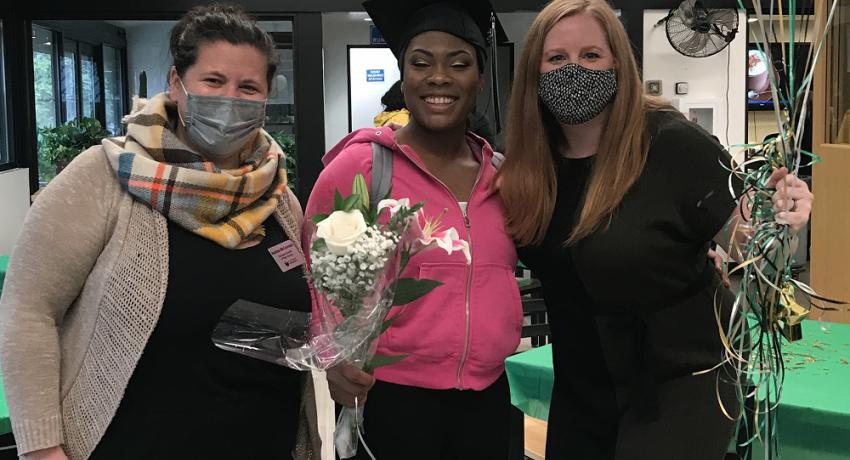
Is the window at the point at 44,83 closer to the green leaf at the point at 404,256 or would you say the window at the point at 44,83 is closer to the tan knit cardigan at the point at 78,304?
the tan knit cardigan at the point at 78,304

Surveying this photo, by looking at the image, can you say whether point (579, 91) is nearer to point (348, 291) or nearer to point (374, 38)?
point (348, 291)

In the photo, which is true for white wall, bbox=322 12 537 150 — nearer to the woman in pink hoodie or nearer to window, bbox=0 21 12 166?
window, bbox=0 21 12 166

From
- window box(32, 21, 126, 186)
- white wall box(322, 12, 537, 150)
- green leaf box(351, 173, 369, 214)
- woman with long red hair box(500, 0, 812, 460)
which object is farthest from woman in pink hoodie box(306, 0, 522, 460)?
white wall box(322, 12, 537, 150)

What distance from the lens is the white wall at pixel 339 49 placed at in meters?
8.01

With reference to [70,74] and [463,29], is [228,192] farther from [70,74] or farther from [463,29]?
[70,74]

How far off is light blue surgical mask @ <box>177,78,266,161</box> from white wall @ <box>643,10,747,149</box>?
5750mm

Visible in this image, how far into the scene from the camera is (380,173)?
2.01 m

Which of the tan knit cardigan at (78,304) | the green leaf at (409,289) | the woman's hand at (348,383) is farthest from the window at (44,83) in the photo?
the green leaf at (409,289)

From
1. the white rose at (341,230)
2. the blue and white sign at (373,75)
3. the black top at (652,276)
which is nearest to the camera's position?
the white rose at (341,230)

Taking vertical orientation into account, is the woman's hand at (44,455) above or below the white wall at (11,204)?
below

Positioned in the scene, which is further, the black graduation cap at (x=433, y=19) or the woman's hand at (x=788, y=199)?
the black graduation cap at (x=433, y=19)

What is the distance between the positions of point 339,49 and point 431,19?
20.4ft

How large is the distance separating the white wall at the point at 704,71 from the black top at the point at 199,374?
19.3 feet

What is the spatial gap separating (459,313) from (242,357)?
524mm
